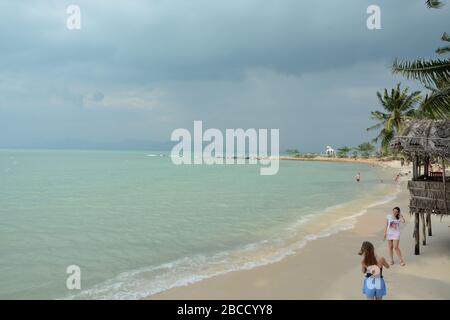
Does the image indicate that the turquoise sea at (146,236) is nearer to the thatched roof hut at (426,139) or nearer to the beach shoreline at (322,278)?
the beach shoreline at (322,278)

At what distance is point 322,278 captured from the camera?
31.3ft

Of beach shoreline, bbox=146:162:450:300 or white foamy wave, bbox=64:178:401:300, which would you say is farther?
white foamy wave, bbox=64:178:401:300

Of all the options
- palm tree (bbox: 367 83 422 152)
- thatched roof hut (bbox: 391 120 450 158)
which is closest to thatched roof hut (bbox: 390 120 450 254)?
thatched roof hut (bbox: 391 120 450 158)

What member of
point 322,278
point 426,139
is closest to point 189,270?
point 322,278

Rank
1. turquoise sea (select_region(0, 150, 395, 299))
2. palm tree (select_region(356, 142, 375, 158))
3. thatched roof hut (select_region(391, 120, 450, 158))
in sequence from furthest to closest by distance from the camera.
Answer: palm tree (select_region(356, 142, 375, 158)), turquoise sea (select_region(0, 150, 395, 299)), thatched roof hut (select_region(391, 120, 450, 158))

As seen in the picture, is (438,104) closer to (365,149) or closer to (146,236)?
(146,236)

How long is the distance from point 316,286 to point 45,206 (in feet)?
69.4

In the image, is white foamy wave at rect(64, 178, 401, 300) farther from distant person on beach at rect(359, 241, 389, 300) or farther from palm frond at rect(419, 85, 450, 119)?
palm frond at rect(419, 85, 450, 119)

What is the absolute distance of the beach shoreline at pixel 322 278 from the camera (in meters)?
8.45

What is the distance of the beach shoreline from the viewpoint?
845cm

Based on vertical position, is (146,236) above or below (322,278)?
below

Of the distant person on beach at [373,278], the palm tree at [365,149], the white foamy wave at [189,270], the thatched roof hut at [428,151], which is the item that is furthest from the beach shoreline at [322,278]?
the palm tree at [365,149]
